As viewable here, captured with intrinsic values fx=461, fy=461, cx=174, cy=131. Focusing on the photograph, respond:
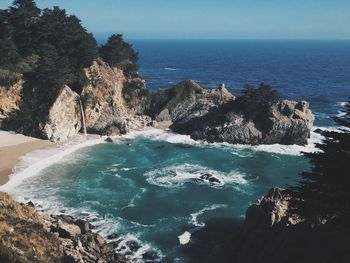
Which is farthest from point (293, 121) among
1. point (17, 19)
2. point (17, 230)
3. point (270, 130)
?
point (17, 230)

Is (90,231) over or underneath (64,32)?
underneath

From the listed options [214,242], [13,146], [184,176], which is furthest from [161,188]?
[13,146]

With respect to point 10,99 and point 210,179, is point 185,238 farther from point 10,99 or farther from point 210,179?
point 10,99

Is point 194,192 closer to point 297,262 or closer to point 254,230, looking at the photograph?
point 254,230

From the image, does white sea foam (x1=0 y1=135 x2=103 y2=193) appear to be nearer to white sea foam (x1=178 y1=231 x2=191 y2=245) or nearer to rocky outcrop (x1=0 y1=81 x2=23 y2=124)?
rocky outcrop (x1=0 y1=81 x2=23 y2=124)

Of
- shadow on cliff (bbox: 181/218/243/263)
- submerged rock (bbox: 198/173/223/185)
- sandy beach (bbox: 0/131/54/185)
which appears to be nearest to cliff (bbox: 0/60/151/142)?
sandy beach (bbox: 0/131/54/185)

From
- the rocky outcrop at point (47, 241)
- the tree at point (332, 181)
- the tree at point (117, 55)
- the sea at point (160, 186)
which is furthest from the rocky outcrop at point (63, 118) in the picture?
the tree at point (332, 181)
